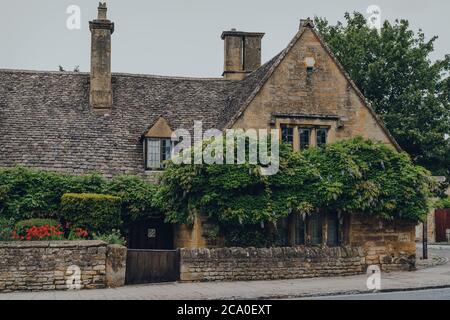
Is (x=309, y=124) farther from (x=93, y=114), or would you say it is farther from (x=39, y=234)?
(x=39, y=234)

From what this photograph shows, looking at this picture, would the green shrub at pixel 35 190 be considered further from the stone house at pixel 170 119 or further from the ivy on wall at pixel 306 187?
the ivy on wall at pixel 306 187

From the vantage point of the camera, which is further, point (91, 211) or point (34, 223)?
point (91, 211)

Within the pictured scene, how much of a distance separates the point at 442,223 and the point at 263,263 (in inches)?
1057

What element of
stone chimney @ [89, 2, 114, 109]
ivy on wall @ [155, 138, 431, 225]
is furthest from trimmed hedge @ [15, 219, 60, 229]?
stone chimney @ [89, 2, 114, 109]

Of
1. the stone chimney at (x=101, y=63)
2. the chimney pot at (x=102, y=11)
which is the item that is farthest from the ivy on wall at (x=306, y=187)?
the chimney pot at (x=102, y=11)

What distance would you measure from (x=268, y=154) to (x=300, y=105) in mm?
4371

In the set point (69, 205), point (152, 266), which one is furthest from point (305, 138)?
point (69, 205)

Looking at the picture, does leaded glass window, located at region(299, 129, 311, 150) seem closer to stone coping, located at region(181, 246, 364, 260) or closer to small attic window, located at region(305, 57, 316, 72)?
small attic window, located at region(305, 57, 316, 72)

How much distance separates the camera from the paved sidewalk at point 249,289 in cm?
1591

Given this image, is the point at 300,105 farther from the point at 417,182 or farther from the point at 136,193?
the point at 136,193

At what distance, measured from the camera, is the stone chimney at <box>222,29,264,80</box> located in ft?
99.1

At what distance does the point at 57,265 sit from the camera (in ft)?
57.4

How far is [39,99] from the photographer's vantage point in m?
26.9

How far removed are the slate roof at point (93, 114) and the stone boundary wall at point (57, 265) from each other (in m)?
6.46
